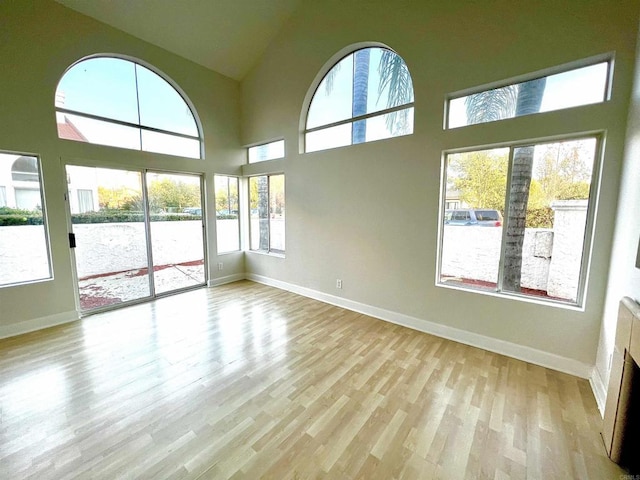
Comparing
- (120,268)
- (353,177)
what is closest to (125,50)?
(120,268)

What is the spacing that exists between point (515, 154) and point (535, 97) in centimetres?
53

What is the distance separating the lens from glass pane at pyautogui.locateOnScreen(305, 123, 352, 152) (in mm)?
3777

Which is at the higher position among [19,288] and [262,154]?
[262,154]

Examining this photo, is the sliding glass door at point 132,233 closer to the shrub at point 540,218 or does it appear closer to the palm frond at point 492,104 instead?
the palm frond at point 492,104

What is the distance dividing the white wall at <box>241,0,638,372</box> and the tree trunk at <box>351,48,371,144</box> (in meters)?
0.21

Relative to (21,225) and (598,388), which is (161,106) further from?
(598,388)

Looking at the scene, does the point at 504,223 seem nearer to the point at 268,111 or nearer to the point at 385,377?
the point at 385,377

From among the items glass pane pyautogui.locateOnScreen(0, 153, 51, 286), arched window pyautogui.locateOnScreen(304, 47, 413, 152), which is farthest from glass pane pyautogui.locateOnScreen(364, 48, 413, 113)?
glass pane pyautogui.locateOnScreen(0, 153, 51, 286)

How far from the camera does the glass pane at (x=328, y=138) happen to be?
3.78 meters

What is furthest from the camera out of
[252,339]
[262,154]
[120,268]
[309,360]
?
[262,154]

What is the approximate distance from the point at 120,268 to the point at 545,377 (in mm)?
5452

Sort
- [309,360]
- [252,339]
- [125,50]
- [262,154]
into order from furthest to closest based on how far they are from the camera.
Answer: [262,154], [125,50], [252,339], [309,360]

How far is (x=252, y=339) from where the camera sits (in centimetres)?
291

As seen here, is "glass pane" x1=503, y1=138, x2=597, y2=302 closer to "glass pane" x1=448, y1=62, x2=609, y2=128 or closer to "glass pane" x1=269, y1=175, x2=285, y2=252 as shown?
"glass pane" x1=448, y1=62, x2=609, y2=128
